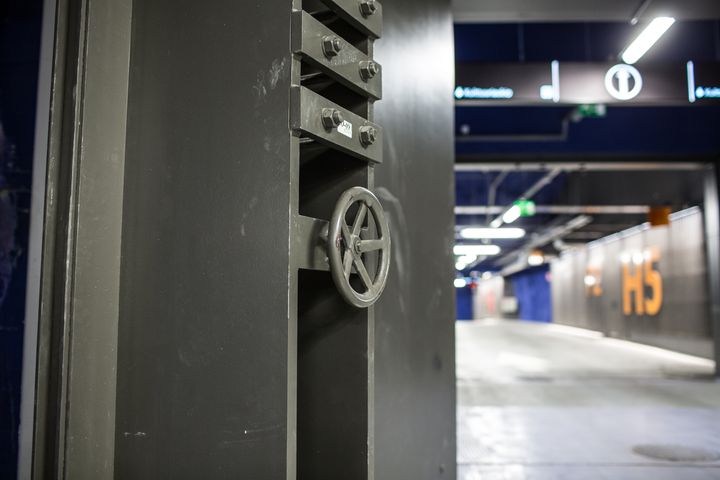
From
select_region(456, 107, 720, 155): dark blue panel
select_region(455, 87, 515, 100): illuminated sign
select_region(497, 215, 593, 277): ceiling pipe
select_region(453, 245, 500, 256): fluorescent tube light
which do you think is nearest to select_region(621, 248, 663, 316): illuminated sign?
select_region(497, 215, 593, 277): ceiling pipe

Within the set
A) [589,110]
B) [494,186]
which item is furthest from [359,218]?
[494,186]

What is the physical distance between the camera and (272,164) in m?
1.25

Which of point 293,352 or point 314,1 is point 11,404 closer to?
point 293,352

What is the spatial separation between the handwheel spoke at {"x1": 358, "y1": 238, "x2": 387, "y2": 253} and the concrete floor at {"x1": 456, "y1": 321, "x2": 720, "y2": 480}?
8.95 ft

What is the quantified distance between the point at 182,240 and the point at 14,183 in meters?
0.40

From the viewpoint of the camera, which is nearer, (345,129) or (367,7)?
(345,129)

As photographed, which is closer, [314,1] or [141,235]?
[141,235]

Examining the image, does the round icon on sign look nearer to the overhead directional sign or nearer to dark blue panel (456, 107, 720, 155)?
the overhead directional sign

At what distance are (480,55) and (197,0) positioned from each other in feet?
22.7

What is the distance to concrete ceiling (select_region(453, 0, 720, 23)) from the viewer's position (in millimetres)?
4582

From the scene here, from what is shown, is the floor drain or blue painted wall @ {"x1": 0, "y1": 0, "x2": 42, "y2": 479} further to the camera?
the floor drain

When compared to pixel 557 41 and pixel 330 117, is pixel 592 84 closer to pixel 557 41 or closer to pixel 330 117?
pixel 557 41

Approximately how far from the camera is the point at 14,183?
1316 mm

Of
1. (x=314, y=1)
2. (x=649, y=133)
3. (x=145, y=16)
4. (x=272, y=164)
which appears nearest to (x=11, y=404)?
(x=272, y=164)
